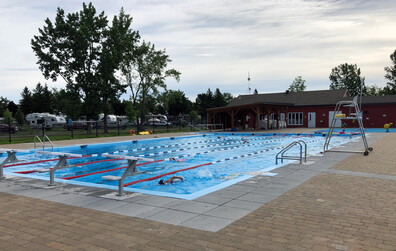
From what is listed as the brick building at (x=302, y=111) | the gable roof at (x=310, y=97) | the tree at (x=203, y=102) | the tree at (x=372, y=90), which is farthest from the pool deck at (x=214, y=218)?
the tree at (x=372, y=90)

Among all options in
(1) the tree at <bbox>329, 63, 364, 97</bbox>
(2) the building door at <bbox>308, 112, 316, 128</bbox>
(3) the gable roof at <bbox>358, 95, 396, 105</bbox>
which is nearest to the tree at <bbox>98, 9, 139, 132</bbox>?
(2) the building door at <bbox>308, 112, 316, 128</bbox>

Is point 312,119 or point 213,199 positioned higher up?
point 312,119

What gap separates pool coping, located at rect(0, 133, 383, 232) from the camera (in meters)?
4.66

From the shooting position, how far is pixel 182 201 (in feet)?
18.5

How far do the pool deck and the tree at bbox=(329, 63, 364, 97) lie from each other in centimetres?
7569

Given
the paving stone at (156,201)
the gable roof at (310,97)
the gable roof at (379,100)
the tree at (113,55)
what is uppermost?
the tree at (113,55)

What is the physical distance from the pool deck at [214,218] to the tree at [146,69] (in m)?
29.8

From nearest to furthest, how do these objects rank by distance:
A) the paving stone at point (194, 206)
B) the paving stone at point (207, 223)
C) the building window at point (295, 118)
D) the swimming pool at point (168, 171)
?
the paving stone at point (207, 223), the paving stone at point (194, 206), the swimming pool at point (168, 171), the building window at point (295, 118)

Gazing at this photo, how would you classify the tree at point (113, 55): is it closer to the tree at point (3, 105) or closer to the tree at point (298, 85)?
the tree at point (3, 105)

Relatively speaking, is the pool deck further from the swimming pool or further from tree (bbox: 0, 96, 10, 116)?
tree (bbox: 0, 96, 10, 116)

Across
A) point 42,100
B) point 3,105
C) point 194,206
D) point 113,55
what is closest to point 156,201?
point 194,206

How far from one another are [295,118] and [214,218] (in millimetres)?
39955

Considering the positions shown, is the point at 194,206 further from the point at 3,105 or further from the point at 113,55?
the point at 3,105

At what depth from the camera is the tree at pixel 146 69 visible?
35656 millimetres
